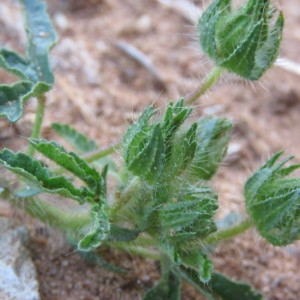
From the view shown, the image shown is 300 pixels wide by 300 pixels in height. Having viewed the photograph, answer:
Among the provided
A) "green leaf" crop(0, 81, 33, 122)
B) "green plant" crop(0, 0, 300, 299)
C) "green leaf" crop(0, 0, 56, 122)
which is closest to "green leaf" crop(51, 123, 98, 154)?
"green plant" crop(0, 0, 300, 299)

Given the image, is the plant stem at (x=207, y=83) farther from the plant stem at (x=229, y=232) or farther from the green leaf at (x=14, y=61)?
the green leaf at (x=14, y=61)

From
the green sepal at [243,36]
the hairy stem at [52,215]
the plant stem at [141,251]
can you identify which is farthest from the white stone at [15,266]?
the green sepal at [243,36]

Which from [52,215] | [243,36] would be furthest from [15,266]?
[243,36]

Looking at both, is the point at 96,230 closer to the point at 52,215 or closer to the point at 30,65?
the point at 52,215

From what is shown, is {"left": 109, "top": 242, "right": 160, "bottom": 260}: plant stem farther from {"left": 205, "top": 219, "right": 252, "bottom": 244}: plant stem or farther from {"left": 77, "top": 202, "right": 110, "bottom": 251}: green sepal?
{"left": 77, "top": 202, "right": 110, "bottom": 251}: green sepal

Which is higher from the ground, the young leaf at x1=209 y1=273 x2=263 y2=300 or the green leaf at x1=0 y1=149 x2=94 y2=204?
the green leaf at x1=0 y1=149 x2=94 y2=204
